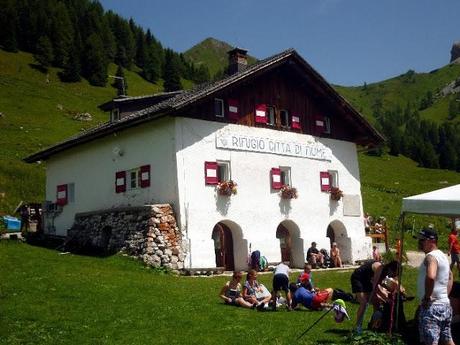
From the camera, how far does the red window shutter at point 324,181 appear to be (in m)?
26.4

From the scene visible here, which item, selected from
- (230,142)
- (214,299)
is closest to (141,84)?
(230,142)

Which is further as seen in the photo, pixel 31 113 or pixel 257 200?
pixel 31 113

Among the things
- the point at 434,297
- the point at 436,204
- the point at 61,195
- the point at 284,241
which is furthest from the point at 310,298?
the point at 61,195

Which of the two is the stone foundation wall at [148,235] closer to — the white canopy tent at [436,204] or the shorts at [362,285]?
the shorts at [362,285]

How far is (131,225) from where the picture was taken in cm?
2119

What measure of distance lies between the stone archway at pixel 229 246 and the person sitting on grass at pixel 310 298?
9.76 metres

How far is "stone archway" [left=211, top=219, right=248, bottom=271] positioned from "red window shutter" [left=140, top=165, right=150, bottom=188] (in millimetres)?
3309

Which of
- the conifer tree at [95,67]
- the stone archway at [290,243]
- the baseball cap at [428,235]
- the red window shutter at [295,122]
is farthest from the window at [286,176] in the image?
the conifer tree at [95,67]

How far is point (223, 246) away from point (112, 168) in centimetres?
568

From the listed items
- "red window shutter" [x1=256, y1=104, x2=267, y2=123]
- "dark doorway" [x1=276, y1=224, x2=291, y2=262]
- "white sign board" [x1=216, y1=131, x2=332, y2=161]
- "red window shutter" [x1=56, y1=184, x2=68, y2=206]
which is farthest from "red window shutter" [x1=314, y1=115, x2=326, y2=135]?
"red window shutter" [x1=56, y1=184, x2=68, y2=206]

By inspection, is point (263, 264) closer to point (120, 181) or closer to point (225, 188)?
point (225, 188)

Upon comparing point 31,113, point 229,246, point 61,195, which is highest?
point 31,113

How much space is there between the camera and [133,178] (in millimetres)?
23609

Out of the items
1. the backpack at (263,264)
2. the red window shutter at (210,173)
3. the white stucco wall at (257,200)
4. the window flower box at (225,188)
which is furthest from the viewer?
the backpack at (263,264)
